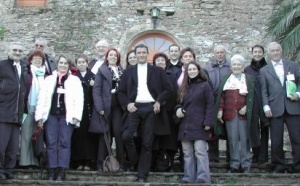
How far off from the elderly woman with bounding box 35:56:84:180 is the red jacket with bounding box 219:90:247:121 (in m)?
2.00

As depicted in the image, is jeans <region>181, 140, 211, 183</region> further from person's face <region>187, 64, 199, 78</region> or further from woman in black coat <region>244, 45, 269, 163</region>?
woman in black coat <region>244, 45, 269, 163</region>

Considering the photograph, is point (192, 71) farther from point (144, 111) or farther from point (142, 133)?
point (142, 133)

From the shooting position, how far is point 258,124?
8.35 meters

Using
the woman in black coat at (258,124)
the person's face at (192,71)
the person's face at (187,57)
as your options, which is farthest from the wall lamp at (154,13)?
the person's face at (192,71)

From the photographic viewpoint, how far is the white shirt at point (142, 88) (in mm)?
7805

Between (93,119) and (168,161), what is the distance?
1184 millimetres

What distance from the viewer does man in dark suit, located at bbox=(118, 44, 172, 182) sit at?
7.57 m

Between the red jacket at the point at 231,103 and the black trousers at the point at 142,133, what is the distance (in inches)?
Answer: 45.1

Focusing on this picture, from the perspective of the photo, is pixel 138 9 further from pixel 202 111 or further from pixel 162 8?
pixel 202 111

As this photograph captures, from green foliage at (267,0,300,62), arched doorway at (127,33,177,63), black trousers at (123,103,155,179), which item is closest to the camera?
black trousers at (123,103,155,179)

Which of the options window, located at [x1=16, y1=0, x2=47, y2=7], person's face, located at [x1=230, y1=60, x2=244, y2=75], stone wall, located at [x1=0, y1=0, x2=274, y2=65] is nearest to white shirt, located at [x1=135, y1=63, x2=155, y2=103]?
person's face, located at [x1=230, y1=60, x2=244, y2=75]

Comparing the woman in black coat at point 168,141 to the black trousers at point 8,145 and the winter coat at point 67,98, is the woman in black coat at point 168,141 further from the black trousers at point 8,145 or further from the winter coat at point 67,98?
the black trousers at point 8,145

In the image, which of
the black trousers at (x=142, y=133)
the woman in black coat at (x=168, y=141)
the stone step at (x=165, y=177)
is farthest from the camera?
the woman in black coat at (x=168, y=141)

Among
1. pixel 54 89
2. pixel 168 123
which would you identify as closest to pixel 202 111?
pixel 168 123
